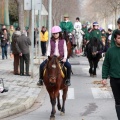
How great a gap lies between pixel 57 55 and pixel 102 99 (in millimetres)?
3412

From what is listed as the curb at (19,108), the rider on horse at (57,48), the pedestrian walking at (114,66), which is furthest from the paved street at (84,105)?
the pedestrian walking at (114,66)

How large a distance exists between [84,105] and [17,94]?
230cm

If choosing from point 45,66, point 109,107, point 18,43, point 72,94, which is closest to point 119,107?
point 45,66

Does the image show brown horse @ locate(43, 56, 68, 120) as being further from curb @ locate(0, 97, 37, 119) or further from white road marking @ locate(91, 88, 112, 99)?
white road marking @ locate(91, 88, 112, 99)

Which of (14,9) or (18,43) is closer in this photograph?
(18,43)

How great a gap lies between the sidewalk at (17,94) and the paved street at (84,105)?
22 centimetres

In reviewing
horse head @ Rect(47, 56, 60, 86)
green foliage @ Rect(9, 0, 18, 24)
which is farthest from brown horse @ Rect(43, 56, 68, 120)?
green foliage @ Rect(9, 0, 18, 24)

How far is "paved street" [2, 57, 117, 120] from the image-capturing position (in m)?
11.5

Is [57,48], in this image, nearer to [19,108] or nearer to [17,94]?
[19,108]

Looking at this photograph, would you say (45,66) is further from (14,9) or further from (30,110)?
(14,9)

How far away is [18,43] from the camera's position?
65.0 ft

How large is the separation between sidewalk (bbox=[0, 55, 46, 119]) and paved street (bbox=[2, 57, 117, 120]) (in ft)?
0.72

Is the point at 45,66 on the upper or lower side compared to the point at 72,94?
upper

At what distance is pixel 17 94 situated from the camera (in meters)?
14.5
